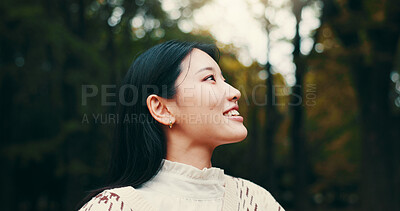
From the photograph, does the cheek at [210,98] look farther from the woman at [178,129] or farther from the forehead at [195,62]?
the forehead at [195,62]

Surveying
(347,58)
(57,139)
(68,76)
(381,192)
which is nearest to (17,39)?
(68,76)

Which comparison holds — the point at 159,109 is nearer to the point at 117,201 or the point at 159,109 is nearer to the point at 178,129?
the point at 178,129

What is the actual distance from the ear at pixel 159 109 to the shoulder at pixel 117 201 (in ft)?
1.33

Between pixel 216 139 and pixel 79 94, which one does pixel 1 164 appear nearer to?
pixel 79 94

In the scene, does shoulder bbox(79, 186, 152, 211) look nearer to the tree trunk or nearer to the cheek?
the cheek

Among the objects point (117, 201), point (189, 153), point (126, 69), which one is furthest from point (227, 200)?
point (126, 69)

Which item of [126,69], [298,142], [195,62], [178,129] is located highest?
[126,69]

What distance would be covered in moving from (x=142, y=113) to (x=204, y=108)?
335mm

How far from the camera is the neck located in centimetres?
204

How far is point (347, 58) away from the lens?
8.30m

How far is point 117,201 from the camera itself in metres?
1.72

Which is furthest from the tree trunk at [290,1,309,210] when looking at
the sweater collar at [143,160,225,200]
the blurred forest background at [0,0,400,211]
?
the sweater collar at [143,160,225,200]

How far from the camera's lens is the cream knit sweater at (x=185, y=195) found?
1.75 metres

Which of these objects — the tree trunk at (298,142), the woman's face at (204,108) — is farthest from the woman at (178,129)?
the tree trunk at (298,142)
